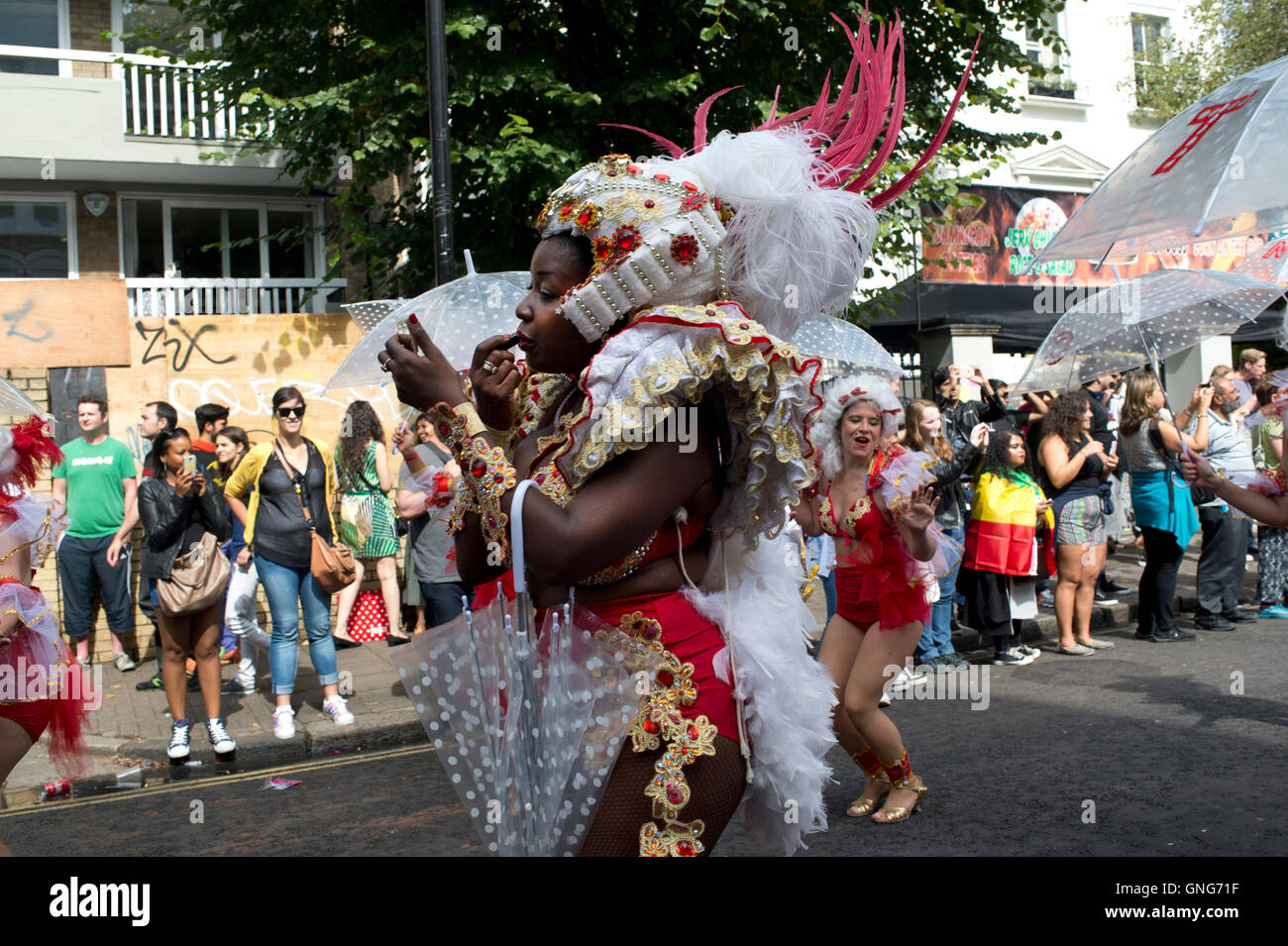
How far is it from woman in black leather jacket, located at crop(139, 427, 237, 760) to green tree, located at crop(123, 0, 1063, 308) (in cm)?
347

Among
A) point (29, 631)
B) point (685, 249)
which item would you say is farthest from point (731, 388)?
point (29, 631)

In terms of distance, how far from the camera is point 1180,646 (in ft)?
29.6

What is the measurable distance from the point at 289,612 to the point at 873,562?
4015mm

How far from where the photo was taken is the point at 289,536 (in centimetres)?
733

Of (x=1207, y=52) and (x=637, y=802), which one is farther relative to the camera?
(x=1207, y=52)

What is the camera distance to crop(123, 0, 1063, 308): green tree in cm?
933

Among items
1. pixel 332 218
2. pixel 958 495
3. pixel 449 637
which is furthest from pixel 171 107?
pixel 449 637

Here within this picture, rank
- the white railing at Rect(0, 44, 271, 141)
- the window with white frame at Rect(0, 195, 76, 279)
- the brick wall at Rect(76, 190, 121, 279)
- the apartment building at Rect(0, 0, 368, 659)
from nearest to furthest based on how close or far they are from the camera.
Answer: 1. the apartment building at Rect(0, 0, 368, 659)
2. the white railing at Rect(0, 44, 271, 141)
3. the window with white frame at Rect(0, 195, 76, 279)
4. the brick wall at Rect(76, 190, 121, 279)

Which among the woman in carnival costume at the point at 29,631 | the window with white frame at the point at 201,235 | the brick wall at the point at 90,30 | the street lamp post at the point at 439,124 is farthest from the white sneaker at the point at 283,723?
the brick wall at the point at 90,30

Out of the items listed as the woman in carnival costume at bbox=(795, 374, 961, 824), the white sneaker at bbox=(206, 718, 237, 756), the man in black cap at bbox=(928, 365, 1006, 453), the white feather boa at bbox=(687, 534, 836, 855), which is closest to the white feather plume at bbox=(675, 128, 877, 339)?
the white feather boa at bbox=(687, 534, 836, 855)

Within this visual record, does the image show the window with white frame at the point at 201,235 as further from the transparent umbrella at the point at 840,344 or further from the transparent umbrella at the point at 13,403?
the transparent umbrella at the point at 13,403

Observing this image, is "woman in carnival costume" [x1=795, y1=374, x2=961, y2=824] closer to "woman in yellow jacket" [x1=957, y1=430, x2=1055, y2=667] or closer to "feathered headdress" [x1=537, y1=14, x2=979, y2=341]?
"feathered headdress" [x1=537, y1=14, x2=979, y2=341]

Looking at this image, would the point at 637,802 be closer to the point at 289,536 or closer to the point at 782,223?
the point at 782,223
